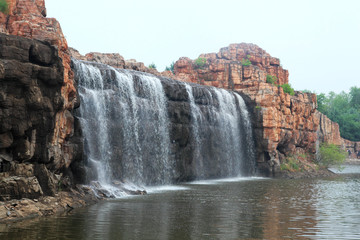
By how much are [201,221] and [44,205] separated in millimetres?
7199

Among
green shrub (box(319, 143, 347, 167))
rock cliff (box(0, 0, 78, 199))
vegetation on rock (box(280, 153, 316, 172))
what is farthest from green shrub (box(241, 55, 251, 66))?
rock cliff (box(0, 0, 78, 199))

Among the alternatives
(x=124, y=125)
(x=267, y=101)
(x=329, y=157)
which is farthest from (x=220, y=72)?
(x=124, y=125)

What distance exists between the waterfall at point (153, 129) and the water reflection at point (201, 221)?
348 inches

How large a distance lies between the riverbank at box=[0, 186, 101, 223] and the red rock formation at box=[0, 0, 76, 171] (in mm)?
2142

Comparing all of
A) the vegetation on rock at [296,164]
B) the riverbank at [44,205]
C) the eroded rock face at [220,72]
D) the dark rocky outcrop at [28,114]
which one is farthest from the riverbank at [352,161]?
the dark rocky outcrop at [28,114]

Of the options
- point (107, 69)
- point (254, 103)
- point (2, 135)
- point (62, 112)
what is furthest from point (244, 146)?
point (2, 135)

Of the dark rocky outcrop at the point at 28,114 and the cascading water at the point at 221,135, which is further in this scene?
the cascading water at the point at 221,135

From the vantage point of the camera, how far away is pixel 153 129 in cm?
3884

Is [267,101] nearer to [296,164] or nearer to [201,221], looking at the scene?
[296,164]

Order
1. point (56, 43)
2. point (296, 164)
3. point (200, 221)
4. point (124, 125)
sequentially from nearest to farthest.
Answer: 1. point (200, 221)
2. point (56, 43)
3. point (124, 125)
4. point (296, 164)

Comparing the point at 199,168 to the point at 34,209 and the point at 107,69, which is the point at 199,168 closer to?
the point at 107,69

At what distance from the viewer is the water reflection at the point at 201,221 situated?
1459cm

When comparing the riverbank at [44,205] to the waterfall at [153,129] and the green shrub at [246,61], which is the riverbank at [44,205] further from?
the green shrub at [246,61]

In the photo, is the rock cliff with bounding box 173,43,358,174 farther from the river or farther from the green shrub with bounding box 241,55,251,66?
the river
